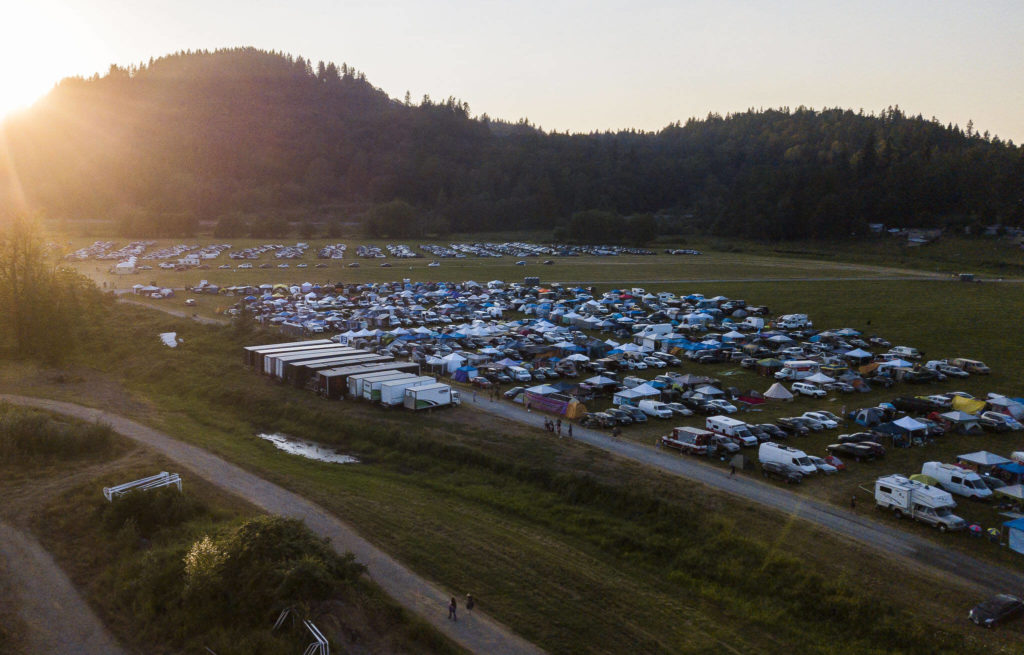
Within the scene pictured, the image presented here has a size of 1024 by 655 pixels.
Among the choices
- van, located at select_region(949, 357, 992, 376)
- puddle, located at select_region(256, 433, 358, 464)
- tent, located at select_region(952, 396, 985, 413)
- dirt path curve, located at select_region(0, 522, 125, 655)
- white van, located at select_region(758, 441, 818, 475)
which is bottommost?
puddle, located at select_region(256, 433, 358, 464)

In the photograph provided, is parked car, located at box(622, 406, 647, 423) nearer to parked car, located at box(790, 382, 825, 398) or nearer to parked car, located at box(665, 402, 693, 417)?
parked car, located at box(665, 402, 693, 417)

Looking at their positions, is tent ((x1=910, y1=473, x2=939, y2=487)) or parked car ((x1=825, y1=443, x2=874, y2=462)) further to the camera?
parked car ((x1=825, y1=443, x2=874, y2=462))

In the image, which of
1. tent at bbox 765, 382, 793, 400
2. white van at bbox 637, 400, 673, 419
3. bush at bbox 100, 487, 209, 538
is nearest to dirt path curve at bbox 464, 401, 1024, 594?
white van at bbox 637, 400, 673, 419

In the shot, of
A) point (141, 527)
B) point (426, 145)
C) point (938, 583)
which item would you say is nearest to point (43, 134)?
point (426, 145)

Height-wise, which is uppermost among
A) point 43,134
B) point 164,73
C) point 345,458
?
point 164,73

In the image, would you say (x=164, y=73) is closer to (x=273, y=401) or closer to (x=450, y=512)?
(x=273, y=401)

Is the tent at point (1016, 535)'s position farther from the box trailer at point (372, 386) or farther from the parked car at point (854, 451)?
the box trailer at point (372, 386)
